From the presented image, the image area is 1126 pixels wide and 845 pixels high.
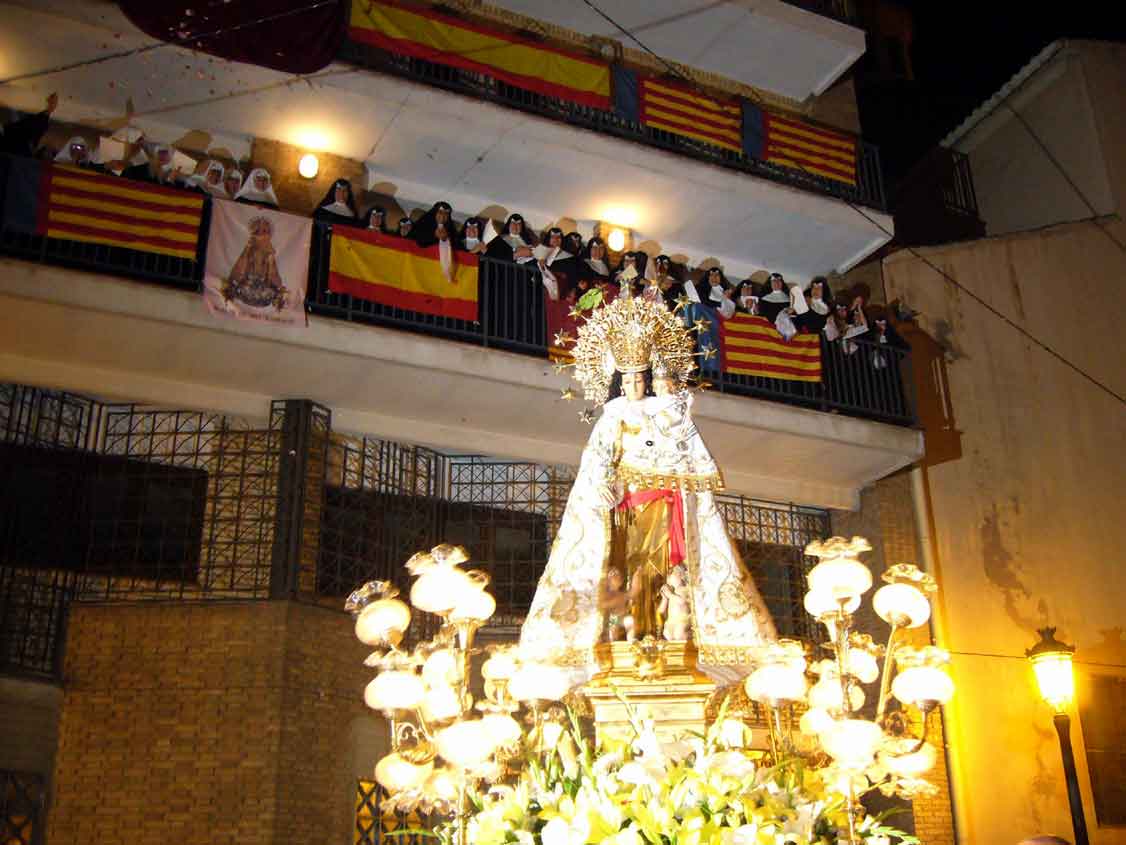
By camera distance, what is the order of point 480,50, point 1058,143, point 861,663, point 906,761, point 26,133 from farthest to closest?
1. point 1058,143
2. point 480,50
3. point 26,133
4. point 861,663
5. point 906,761

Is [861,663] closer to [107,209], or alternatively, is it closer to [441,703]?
[441,703]

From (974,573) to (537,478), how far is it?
212 inches

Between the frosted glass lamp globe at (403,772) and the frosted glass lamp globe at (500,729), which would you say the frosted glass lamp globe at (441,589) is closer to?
the frosted glass lamp globe at (500,729)

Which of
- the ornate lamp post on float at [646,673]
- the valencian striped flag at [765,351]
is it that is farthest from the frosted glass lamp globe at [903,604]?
the valencian striped flag at [765,351]

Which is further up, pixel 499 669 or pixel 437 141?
pixel 437 141

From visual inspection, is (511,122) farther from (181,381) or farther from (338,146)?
(181,381)

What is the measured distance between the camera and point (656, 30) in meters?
15.6

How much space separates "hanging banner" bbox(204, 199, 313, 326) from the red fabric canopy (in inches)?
64.6

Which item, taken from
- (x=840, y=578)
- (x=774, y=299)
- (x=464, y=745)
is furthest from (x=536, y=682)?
(x=774, y=299)

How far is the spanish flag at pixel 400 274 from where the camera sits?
12156 millimetres

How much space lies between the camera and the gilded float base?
19.8ft

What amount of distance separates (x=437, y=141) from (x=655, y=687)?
9.15 meters

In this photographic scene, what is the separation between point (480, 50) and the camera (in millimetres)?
13523

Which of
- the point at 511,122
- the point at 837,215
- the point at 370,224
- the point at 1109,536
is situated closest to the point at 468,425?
the point at 370,224
